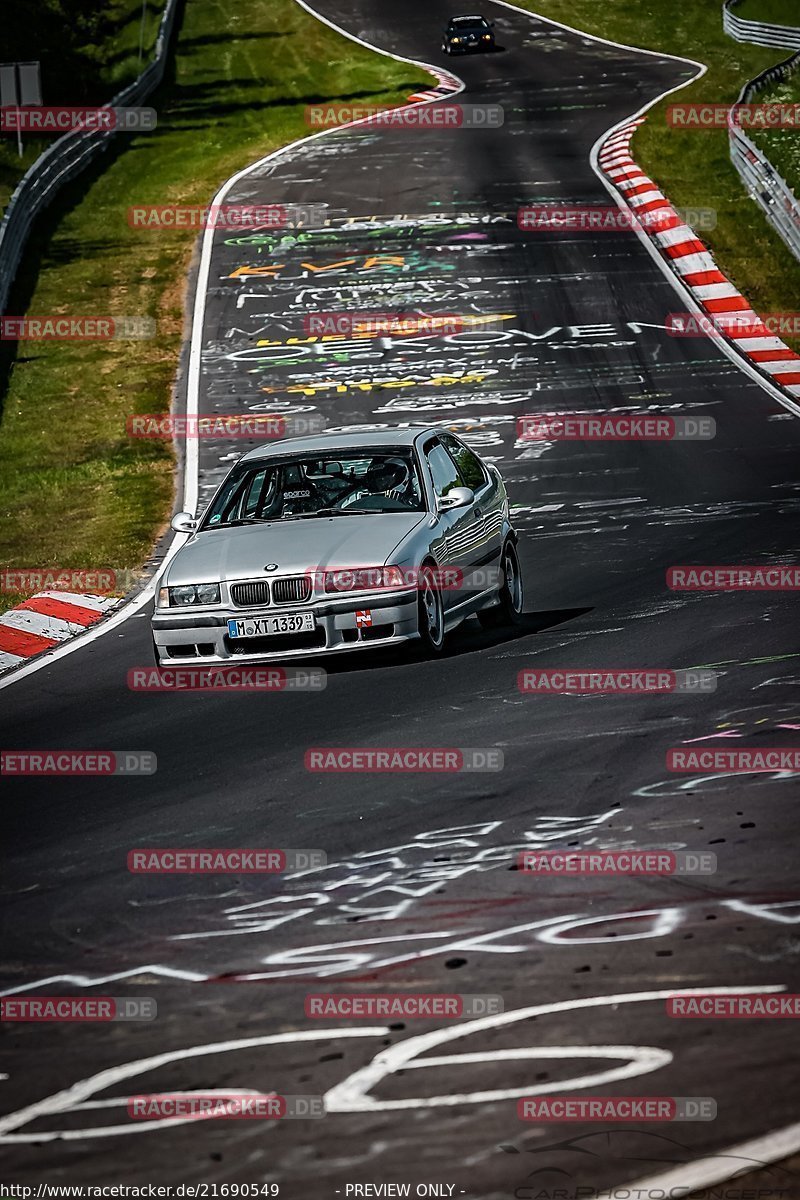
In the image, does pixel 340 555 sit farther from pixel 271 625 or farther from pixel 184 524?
pixel 184 524

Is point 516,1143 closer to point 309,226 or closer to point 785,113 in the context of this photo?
point 309,226

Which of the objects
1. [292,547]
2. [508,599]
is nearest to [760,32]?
[508,599]

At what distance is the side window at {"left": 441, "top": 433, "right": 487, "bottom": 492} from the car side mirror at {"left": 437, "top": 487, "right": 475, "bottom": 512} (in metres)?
0.93

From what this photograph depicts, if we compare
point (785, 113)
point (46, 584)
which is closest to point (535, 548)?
point (46, 584)

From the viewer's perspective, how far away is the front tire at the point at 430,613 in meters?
10.8

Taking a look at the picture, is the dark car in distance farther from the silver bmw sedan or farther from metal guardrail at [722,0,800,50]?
the silver bmw sedan

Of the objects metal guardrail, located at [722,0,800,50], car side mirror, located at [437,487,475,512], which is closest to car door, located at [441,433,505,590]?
car side mirror, located at [437,487,475,512]

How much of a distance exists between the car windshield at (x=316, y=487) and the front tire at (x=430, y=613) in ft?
2.63

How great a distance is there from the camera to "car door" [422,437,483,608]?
448 inches

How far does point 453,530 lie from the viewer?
457 inches

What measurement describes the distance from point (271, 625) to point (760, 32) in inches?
1784

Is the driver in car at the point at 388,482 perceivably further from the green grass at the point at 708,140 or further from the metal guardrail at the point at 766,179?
the metal guardrail at the point at 766,179

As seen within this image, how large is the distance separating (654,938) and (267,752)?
11.4 feet

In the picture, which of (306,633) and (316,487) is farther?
(316,487)
